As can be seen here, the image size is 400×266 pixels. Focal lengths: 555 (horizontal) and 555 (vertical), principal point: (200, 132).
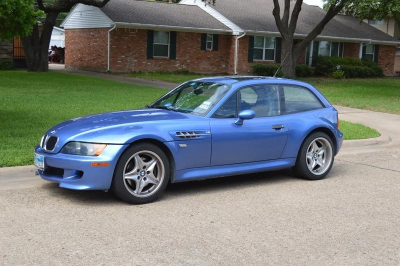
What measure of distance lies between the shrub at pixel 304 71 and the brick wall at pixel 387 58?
931 centimetres

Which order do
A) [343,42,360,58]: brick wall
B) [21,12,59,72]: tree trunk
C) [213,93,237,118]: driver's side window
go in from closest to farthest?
[213,93,237,118]: driver's side window
[21,12,59,72]: tree trunk
[343,42,360,58]: brick wall

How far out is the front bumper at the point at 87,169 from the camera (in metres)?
6.20

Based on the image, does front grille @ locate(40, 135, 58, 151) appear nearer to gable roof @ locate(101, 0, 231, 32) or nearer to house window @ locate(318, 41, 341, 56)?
gable roof @ locate(101, 0, 231, 32)

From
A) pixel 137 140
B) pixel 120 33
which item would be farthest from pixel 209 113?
pixel 120 33

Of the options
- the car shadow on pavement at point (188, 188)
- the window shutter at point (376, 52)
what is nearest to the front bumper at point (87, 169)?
the car shadow on pavement at point (188, 188)

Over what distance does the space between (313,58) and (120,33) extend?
13.7m

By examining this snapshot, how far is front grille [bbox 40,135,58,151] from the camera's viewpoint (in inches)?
259

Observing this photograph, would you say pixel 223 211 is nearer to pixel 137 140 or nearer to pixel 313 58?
pixel 137 140

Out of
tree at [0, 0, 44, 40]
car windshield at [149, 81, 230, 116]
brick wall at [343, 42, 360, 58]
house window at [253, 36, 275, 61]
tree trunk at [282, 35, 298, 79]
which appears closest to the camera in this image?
car windshield at [149, 81, 230, 116]

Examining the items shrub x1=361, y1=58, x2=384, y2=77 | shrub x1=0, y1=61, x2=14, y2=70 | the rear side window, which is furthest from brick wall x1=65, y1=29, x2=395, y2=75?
the rear side window

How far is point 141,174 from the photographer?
256 inches

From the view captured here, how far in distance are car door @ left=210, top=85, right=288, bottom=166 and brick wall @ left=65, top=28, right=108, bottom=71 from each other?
80.2ft

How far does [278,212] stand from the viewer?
640 centimetres

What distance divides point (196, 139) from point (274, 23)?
30519 millimetres
